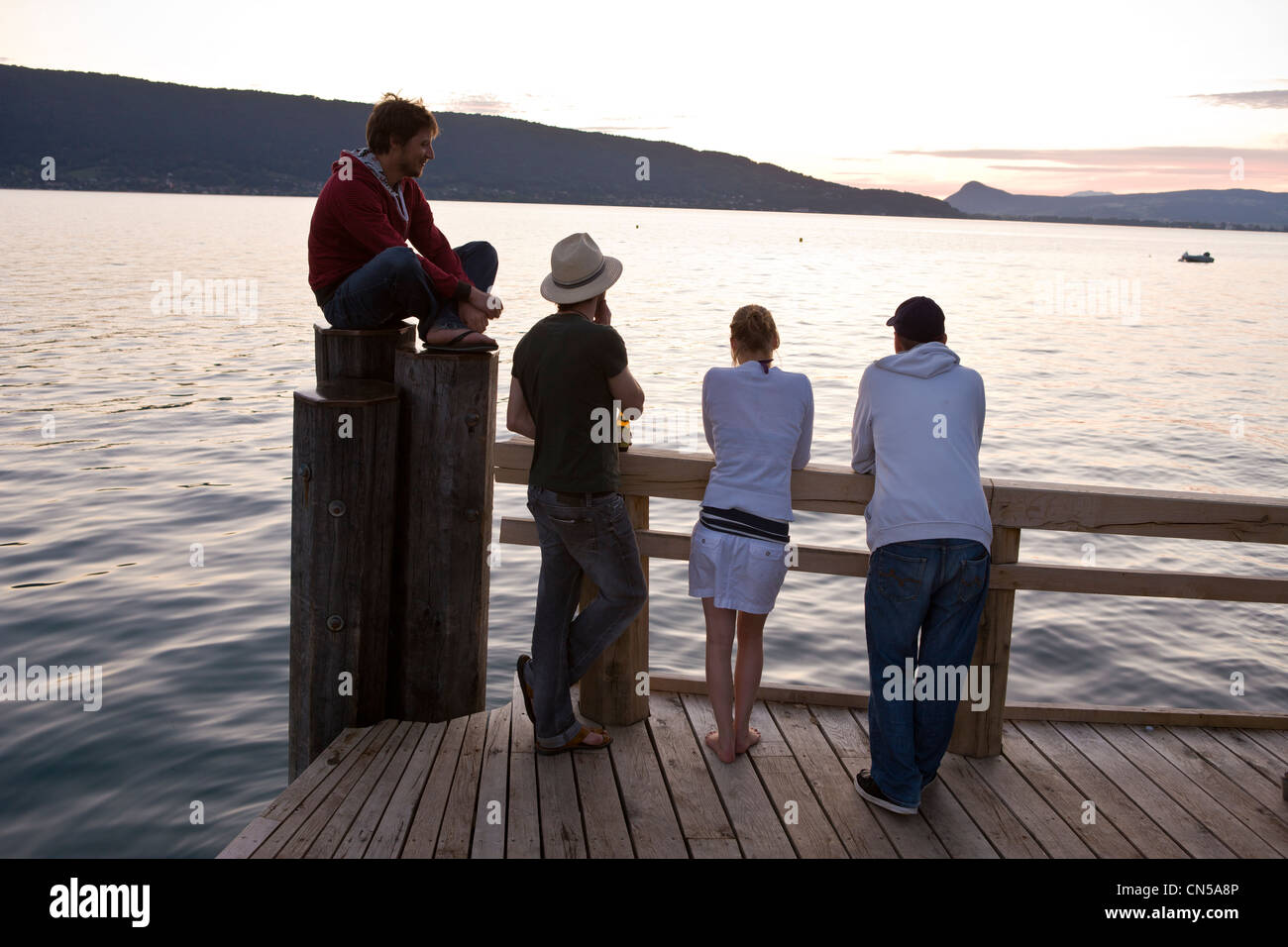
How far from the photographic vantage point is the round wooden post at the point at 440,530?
4.63 meters

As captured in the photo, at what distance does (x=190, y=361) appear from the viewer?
23016mm

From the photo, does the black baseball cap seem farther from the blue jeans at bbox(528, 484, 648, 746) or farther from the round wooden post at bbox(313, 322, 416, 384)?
the round wooden post at bbox(313, 322, 416, 384)

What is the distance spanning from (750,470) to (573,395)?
2.51 ft

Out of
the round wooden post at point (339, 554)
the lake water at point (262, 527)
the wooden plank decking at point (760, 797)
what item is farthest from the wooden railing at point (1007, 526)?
the lake water at point (262, 527)

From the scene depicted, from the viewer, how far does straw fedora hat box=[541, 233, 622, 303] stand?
14.2 feet

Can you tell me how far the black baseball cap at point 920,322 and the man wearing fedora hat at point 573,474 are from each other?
3.53ft

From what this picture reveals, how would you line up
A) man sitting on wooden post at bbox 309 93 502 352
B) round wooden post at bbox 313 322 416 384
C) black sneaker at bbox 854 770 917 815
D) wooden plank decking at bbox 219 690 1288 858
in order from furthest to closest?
1. round wooden post at bbox 313 322 416 384
2. man sitting on wooden post at bbox 309 93 502 352
3. black sneaker at bbox 854 770 917 815
4. wooden plank decking at bbox 219 690 1288 858

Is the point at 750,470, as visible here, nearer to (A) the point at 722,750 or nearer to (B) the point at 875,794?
(A) the point at 722,750

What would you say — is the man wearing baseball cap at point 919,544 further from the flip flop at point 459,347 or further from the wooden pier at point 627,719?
the flip flop at point 459,347

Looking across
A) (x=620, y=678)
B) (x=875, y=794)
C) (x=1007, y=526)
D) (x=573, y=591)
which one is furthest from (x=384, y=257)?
(x=875, y=794)

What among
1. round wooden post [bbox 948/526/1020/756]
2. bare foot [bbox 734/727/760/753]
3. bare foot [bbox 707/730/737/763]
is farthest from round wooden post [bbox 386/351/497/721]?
round wooden post [bbox 948/526/1020/756]

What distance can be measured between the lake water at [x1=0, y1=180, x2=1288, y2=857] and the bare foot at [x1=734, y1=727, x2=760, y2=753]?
11.6 ft

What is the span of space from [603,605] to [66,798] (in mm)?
4380
